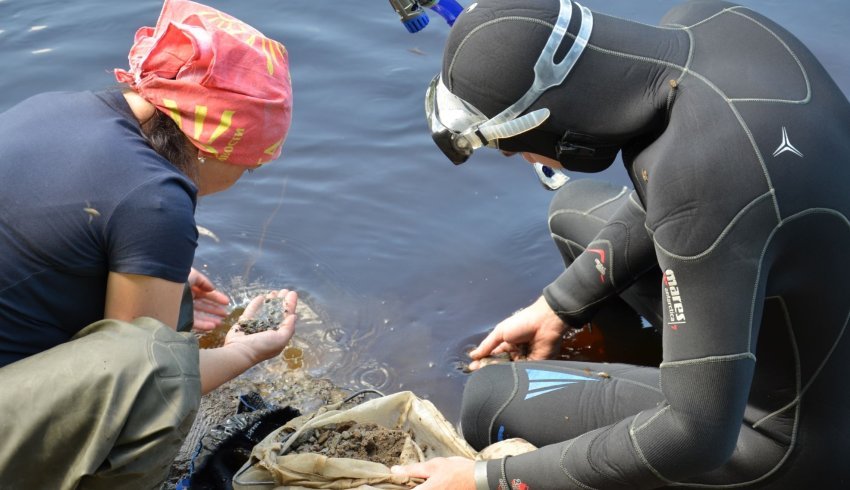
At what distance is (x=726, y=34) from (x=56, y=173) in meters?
1.61

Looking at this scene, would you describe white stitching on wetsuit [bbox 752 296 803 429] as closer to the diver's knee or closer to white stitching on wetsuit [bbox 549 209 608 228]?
the diver's knee

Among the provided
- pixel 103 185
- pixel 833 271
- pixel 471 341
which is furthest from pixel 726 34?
pixel 471 341

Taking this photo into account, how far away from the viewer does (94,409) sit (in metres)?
2.18

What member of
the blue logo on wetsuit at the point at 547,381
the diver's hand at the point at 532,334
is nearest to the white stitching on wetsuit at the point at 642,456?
the blue logo on wetsuit at the point at 547,381

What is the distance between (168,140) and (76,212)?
33 centimetres

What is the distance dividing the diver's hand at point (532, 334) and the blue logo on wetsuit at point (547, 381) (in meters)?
0.33

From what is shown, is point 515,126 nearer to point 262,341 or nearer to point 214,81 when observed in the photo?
point 214,81

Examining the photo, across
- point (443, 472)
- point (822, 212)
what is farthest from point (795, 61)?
point (443, 472)

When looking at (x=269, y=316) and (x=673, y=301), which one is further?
(x=269, y=316)

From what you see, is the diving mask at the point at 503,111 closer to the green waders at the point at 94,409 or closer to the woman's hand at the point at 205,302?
→ the green waders at the point at 94,409

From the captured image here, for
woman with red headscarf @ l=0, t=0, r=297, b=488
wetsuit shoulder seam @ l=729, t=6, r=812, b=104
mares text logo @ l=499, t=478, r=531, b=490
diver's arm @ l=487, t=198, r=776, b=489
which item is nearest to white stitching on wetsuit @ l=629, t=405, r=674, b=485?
diver's arm @ l=487, t=198, r=776, b=489

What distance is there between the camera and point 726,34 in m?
2.19

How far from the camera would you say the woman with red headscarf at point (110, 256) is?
85.0 inches

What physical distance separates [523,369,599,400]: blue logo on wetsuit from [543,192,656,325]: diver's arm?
303mm
